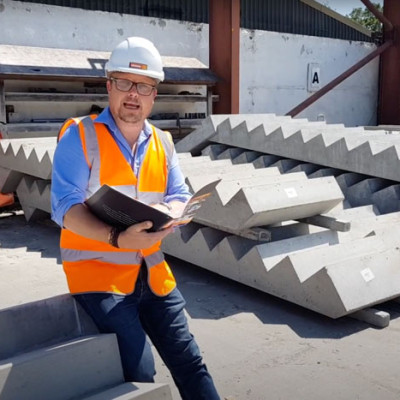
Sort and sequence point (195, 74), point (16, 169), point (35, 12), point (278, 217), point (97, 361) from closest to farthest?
point (97, 361)
point (278, 217)
point (16, 169)
point (35, 12)
point (195, 74)

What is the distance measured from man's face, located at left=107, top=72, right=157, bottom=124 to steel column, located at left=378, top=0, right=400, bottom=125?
39.3 feet

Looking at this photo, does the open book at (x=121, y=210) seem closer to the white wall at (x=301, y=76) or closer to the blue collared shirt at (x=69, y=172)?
the blue collared shirt at (x=69, y=172)

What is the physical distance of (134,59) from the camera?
2408 mm

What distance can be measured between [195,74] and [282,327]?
6.68m

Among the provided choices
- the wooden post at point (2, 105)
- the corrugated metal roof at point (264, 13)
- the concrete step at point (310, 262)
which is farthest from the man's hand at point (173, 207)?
the corrugated metal roof at point (264, 13)

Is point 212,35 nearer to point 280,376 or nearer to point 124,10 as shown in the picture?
point 124,10

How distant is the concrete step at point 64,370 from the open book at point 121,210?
0.49 metres

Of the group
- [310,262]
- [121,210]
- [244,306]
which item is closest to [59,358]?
[121,210]

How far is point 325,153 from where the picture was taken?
21.6 ft

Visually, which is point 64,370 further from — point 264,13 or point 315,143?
point 264,13

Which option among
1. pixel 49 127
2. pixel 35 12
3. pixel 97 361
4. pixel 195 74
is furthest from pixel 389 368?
pixel 35 12

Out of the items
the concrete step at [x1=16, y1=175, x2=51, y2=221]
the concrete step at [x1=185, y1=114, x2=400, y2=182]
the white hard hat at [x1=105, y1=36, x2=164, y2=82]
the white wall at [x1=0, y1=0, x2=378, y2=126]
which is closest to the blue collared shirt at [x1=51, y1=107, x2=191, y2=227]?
the white hard hat at [x1=105, y1=36, x2=164, y2=82]

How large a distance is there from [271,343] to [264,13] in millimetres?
10379

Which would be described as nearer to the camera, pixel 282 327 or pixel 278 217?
pixel 282 327
